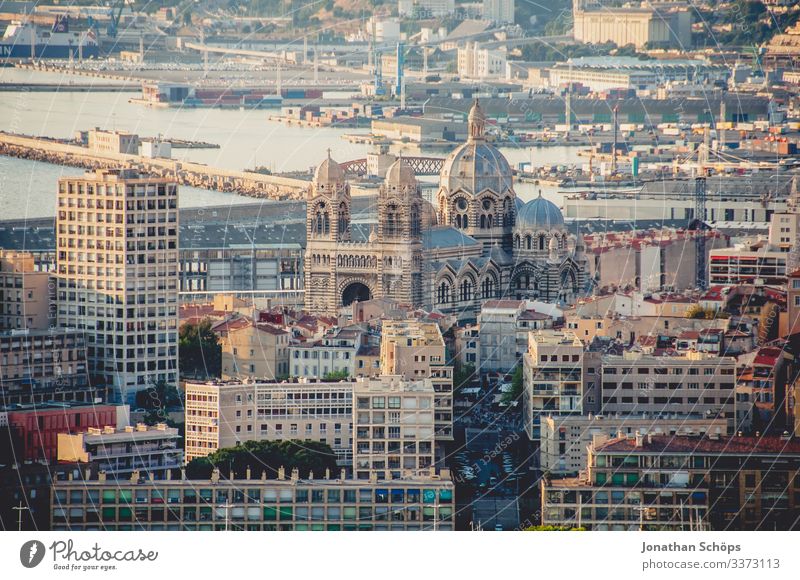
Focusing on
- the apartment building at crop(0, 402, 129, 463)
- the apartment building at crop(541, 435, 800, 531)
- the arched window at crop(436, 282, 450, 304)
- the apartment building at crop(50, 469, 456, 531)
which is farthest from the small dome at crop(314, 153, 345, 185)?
the apartment building at crop(50, 469, 456, 531)

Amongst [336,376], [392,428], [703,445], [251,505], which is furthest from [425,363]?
[251,505]

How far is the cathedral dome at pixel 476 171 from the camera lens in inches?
1451

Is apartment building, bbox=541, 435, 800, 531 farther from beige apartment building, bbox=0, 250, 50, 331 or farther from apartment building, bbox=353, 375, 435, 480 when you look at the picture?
beige apartment building, bbox=0, 250, 50, 331

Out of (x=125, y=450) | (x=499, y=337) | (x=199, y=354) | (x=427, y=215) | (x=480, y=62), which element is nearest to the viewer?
(x=125, y=450)

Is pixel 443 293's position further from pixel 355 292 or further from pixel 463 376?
pixel 463 376

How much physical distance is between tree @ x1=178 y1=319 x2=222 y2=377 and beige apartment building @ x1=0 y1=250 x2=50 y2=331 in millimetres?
1282

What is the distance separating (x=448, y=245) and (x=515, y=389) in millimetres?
7463

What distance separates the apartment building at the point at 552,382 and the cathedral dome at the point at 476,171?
8906 millimetres

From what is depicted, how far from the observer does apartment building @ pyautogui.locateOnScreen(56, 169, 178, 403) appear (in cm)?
2917

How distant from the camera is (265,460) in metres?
24.6

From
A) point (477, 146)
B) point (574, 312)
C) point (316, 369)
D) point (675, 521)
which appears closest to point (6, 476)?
point (675, 521)

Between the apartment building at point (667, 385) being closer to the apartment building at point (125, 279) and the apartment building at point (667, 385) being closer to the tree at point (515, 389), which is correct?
the tree at point (515, 389)

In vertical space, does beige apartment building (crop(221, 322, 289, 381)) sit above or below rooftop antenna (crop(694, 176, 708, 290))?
below

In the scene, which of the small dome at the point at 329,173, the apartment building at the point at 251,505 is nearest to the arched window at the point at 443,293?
the small dome at the point at 329,173
